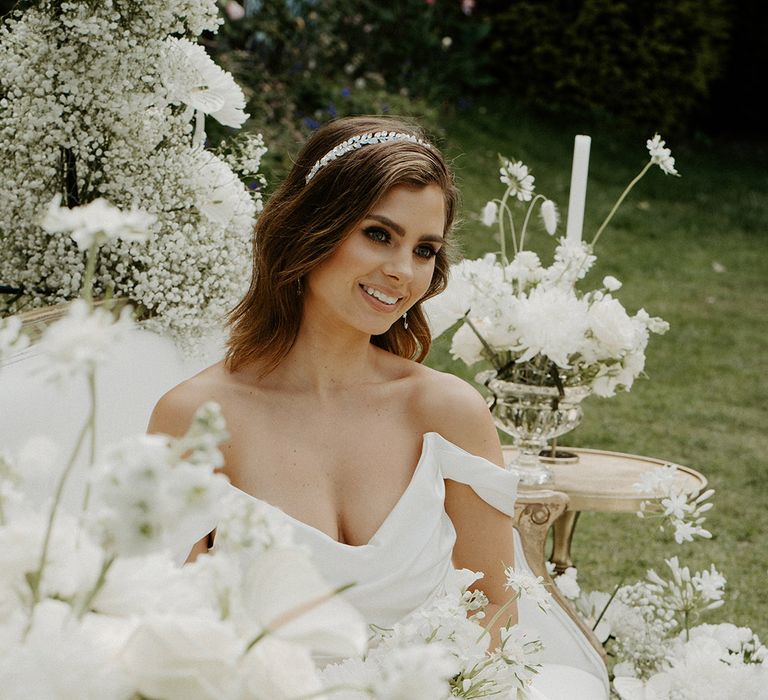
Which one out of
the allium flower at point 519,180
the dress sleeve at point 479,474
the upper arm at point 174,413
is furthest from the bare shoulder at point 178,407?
the allium flower at point 519,180

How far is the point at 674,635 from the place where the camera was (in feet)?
11.6

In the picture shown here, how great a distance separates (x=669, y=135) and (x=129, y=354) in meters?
9.97

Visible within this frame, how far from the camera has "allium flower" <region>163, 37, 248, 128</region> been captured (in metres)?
2.62

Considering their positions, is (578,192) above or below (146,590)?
below

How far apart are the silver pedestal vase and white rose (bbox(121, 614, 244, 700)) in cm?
226

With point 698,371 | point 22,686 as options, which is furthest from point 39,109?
point 698,371

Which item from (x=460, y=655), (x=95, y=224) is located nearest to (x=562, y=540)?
(x=460, y=655)

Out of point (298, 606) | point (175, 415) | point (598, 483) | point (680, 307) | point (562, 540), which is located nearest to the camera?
point (298, 606)

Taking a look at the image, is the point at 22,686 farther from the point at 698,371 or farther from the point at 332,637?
the point at 698,371

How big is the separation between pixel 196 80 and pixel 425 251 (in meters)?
0.72

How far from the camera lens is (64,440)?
203 cm

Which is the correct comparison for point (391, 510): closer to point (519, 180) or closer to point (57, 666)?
point (519, 180)

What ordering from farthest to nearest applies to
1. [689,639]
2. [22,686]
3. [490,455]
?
1. [689,639]
2. [490,455]
3. [22,686]

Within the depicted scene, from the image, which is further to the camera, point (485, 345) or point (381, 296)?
point (485, 345)
